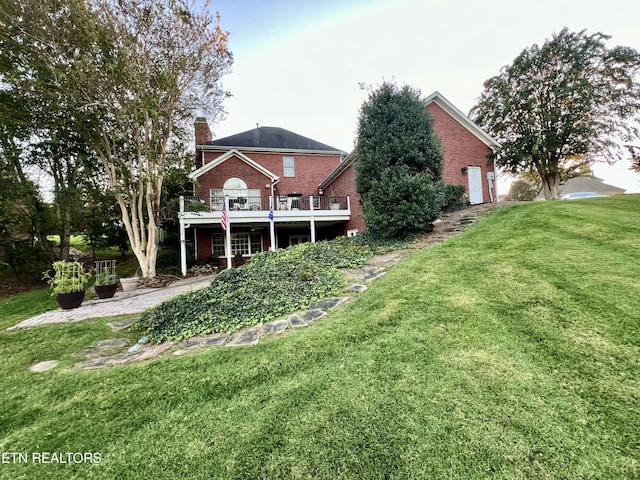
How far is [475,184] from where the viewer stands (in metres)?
14.3

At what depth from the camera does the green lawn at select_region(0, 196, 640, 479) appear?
1.57 metres

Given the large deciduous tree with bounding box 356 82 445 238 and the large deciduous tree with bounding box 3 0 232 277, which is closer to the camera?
the large deciduous tree with bounding box 356 82 445 238

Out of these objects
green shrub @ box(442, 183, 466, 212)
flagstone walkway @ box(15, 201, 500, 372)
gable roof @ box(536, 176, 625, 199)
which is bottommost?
flagstone walkway @ box(15, 201, 500, 372)

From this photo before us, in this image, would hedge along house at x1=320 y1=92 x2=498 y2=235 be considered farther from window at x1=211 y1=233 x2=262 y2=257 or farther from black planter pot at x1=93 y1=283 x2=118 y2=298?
black planter pot at x1=93 y1=283 x2=118 y2=298

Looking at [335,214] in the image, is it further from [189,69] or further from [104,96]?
[104,96]

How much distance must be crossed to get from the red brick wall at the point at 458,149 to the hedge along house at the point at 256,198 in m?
5.71

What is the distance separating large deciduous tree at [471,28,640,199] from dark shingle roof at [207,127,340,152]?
10.8m

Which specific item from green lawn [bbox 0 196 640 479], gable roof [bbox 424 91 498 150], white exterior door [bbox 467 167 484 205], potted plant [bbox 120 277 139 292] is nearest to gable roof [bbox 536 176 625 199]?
gable roof [bbox 424 91 498 150]

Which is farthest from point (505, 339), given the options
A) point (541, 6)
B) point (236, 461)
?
point (541, 6)

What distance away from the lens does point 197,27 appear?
10.2 m

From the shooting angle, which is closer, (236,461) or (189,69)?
(236,461)

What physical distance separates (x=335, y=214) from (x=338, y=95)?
19.0 feet

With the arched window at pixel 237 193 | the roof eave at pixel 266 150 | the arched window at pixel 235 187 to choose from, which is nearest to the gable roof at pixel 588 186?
the roof eave at pixel 266 150

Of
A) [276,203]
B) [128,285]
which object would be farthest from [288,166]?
[128,285]
